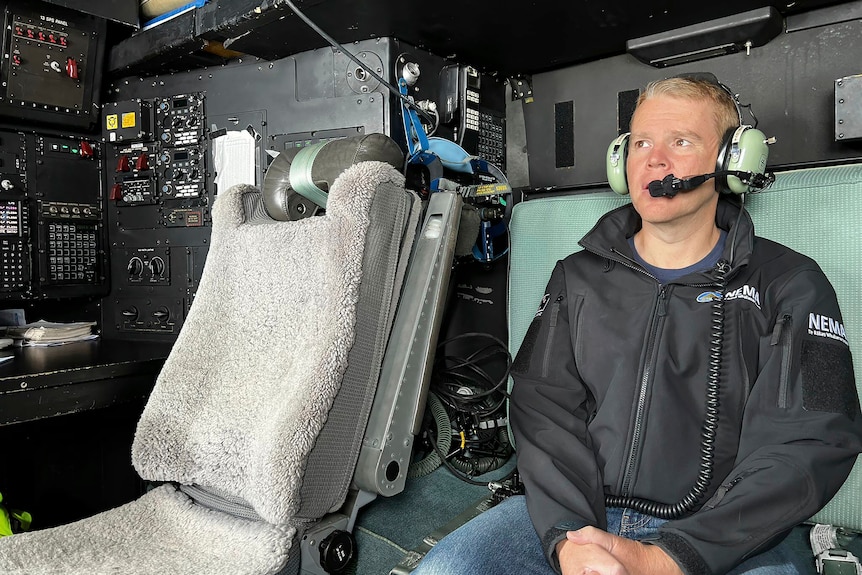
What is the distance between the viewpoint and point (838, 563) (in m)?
1.14

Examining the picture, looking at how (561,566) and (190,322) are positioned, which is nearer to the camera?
(561,566)

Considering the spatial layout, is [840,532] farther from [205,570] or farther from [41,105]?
[41,105]

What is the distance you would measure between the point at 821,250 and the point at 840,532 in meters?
0.59

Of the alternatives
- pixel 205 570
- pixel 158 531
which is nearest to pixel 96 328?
pixel 158 531

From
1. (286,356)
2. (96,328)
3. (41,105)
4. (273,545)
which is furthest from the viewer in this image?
(96,328)

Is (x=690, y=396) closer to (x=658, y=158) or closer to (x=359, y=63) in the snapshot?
(x=658, y=158)

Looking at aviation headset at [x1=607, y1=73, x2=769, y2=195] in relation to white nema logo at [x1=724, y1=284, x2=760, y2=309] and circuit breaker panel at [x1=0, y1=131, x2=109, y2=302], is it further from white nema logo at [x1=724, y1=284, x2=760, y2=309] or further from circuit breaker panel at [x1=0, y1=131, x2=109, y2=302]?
circuit breaker panel at [x1=0, y1=131, x2=109, y2=302]

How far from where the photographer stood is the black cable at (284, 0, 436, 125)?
177cm

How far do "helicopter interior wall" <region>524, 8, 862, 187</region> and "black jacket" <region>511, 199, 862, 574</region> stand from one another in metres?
0.76

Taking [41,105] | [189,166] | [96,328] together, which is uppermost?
[41,105]

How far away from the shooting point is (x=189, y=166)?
8.07 ft

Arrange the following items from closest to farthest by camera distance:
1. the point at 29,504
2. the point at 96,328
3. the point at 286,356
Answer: the point at 286,356, the point at 29,504, the point at 96,328

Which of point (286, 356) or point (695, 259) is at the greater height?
point (695, 259)

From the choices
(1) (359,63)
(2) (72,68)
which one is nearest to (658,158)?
(1) (359,63)
